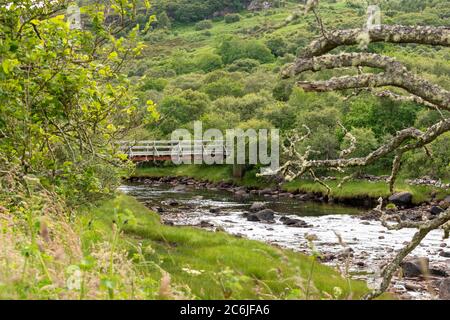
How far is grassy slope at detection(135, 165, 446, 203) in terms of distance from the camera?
56.6m

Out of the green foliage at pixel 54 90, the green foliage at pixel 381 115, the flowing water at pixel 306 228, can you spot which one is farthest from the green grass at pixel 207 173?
the green foliage at pixel 54 90

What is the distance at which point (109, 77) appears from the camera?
11.7 metres

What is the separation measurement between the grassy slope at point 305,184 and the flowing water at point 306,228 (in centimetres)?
385

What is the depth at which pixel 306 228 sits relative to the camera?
1535 inches

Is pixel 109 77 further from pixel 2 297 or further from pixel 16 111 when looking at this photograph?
pixel 2 297

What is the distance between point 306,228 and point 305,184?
26638mm

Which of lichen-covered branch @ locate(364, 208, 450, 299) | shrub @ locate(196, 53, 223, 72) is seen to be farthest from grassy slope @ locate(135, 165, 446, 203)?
shrub @ locate(196, 53, 223, 72)

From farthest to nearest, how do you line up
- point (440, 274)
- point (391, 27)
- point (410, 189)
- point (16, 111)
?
1. point (410, 189)
2. point (440, 274)
3. point (16, 111)
4. point (391, 27)

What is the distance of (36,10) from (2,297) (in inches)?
287

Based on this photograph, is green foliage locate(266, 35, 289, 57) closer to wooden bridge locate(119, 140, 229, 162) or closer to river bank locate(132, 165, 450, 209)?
river bank locate(132, 165, 450, 209)

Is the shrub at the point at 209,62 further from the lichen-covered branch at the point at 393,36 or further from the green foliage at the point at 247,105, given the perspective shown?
the lichen-covered branch at the point at 393,36

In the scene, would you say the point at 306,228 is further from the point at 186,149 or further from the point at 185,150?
the point at 186,149

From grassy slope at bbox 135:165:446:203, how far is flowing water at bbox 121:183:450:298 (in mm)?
3852
